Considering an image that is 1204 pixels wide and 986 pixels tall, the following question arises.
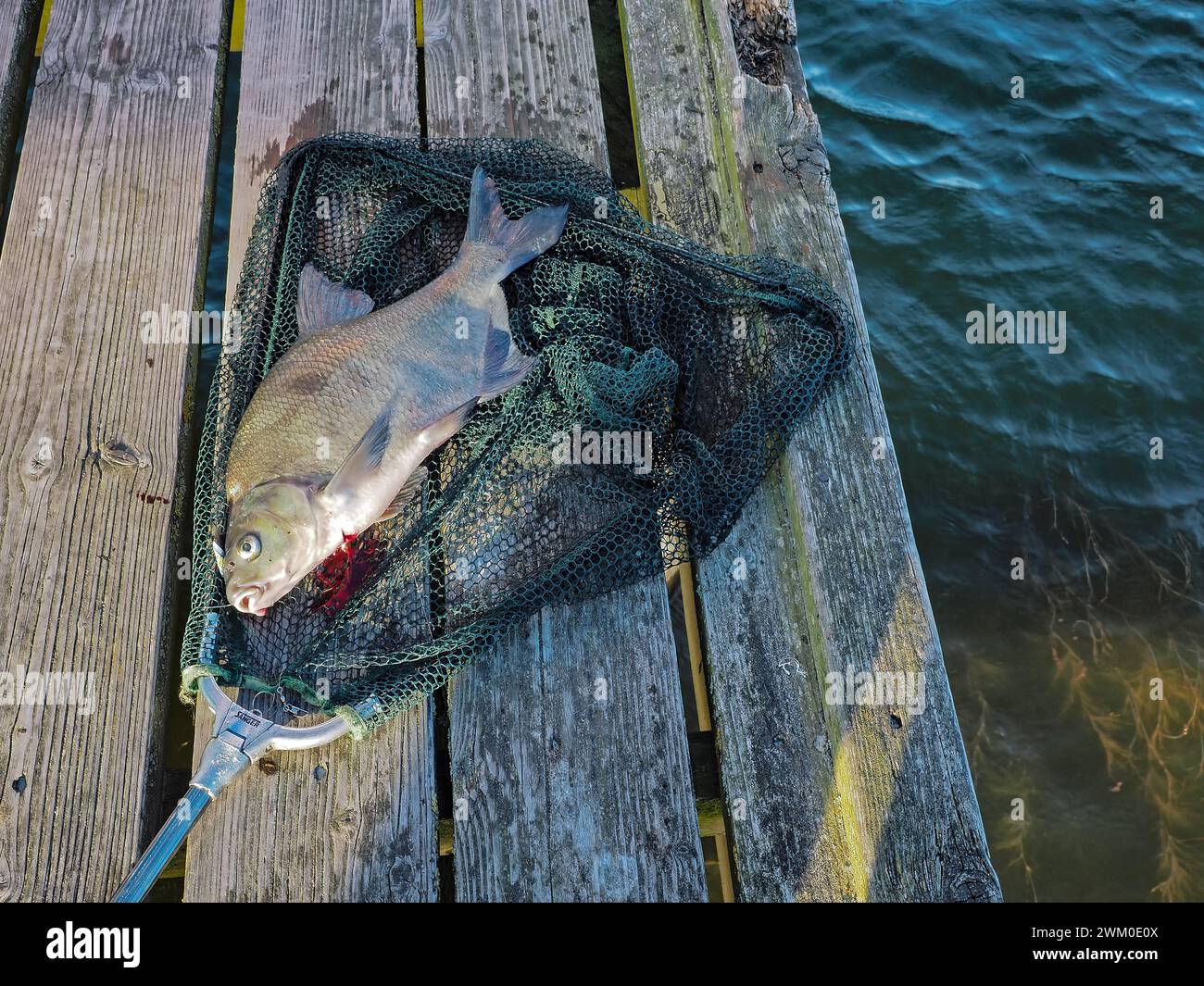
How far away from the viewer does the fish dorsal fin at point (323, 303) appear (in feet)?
10.3

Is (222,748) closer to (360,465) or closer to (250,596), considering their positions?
(250,596)

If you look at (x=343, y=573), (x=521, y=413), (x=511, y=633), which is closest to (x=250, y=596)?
(x=343, y=573)

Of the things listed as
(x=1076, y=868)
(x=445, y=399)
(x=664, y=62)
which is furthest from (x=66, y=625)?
(x=1076, y=868)

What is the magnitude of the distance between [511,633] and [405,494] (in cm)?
56

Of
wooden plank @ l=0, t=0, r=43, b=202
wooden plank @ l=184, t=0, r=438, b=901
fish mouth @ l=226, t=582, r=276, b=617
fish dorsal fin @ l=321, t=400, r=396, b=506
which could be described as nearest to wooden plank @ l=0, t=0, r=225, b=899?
wooden plank @ l=0, t=0, r=43, b=202

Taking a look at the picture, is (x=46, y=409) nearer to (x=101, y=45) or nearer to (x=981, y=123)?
(x=101, y=45)

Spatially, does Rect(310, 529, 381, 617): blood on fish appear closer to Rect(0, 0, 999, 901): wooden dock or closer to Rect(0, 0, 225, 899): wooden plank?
Rect(0, 0, 999, 901): wooden dock

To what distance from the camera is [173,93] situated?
414cm

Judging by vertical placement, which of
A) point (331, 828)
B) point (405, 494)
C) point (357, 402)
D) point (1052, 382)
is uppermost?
point (1052, 382)

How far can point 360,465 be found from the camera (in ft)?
9.22

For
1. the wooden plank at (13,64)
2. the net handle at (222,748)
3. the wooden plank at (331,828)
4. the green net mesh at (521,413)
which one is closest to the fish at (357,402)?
the green net mesh at (521,413)

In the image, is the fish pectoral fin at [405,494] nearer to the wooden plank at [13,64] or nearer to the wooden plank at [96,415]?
the wooden plank at [96,415]

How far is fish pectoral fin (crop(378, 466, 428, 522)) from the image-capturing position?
116 inches

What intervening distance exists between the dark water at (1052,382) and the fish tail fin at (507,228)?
11.2 ft
